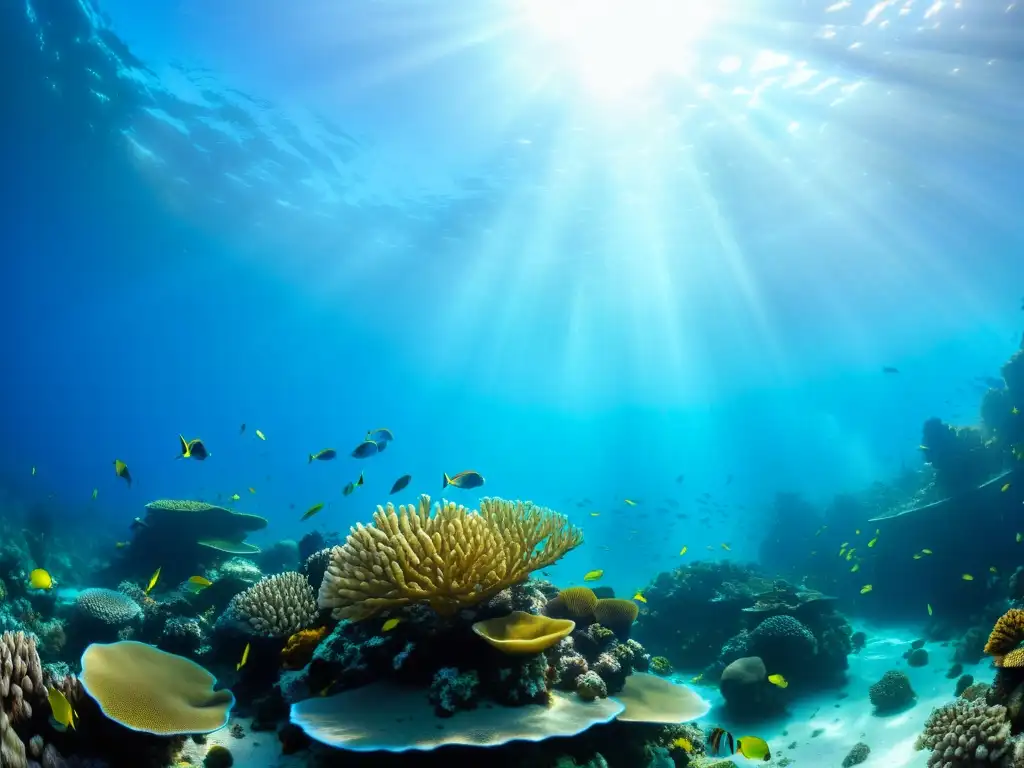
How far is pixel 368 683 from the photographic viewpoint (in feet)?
14.4

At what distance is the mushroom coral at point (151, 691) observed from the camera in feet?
11.9

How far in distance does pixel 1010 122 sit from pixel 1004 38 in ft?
21.3

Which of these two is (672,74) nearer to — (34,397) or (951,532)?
(951,532)

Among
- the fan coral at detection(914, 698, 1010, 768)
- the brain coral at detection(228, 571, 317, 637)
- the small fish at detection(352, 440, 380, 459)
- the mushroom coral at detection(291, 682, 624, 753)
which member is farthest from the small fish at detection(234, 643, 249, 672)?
the fan coral at detection(914, 698, 1010, 768)

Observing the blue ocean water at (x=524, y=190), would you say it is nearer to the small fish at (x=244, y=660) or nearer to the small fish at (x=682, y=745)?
the small fish at (x=244, y=660)

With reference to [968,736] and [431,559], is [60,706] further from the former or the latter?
[968,736]

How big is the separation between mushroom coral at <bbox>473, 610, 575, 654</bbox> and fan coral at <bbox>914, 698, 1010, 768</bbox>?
3.57m

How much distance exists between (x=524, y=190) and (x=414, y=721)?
32130 mm

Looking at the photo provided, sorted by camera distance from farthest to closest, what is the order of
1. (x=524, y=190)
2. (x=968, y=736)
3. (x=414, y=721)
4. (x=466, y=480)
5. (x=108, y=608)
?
1. (x=524, y=190)
2. (x=466, y=480)
3. (x=108, y=608)
4. (x=968, y=736)
5. (x=414, y=721)

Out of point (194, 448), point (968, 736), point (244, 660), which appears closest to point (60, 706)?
point (244, 660)

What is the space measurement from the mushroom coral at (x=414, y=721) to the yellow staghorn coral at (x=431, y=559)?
66 centimetres

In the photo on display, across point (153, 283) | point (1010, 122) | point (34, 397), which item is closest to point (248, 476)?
point (34, 397)

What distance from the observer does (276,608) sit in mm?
5684

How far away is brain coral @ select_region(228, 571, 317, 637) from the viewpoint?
18.3 ft
